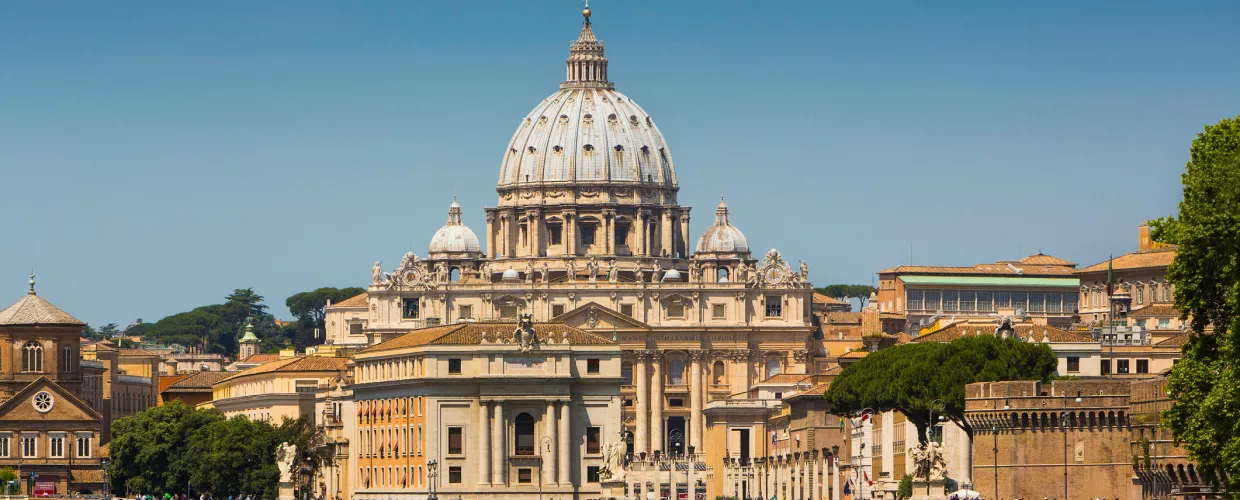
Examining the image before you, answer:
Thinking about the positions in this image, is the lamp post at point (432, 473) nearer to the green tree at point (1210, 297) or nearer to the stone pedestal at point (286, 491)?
the stone pedestal at point (286, 491)

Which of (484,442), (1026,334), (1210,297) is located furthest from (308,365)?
(1210,297)

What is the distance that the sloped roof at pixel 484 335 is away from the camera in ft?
461

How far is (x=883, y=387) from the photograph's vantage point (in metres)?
120

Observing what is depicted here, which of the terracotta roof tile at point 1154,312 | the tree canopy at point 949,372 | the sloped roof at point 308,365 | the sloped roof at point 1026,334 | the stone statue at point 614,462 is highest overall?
the terracotta roof tile at point 1154,312

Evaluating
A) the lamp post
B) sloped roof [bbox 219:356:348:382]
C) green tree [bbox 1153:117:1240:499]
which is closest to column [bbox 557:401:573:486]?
the lamp post

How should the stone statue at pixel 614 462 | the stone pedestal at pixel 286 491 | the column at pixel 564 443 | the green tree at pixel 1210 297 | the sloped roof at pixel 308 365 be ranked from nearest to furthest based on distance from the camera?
the green tree at pixel 1210 297 → the stone pedestal at pixel 286 491 → the stone statue at pixel 614 462 → the column at pixel 564 443 → the sloped roof at pixel 308 365

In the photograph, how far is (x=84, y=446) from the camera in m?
168

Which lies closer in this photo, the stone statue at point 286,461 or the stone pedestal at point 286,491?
the stone pedestal at point 286,491

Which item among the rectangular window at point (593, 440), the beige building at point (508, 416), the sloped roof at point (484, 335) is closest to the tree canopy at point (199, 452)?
the sloped roof at point (484, 335)

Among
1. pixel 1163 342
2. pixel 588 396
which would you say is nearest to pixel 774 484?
pixel 588 396

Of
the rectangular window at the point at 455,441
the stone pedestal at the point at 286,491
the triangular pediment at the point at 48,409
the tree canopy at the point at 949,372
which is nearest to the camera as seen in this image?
the tree canopy at the point at 949,372

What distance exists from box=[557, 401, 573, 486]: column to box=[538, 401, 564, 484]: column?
0.72 feet

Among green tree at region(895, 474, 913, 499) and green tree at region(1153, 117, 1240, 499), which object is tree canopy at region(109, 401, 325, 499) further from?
green tree at region(1153, 117, 1240, 499)

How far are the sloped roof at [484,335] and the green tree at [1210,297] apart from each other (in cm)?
6047
